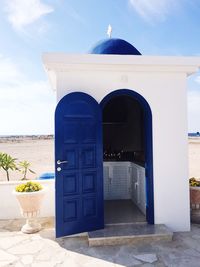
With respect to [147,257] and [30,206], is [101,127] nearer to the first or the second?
[30,206]

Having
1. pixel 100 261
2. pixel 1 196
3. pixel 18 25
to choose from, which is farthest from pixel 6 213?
pixel 18 25

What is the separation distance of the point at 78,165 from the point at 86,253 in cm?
153

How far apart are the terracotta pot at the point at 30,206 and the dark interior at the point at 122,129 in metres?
2.86

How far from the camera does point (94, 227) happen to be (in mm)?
4957

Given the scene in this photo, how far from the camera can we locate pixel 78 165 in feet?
16.2

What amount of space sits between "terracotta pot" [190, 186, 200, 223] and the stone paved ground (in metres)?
0.73

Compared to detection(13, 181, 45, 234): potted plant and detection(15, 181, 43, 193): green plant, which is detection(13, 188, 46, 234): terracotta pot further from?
detection(15, 181, 43, 193): green plant

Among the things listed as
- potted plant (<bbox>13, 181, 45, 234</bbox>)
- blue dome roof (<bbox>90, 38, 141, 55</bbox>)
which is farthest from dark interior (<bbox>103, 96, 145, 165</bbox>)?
potted plant (<bbox>13, 181, 45, 234</bbox>)

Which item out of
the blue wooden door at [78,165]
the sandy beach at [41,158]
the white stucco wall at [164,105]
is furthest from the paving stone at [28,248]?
the sandy beach at [41,158]

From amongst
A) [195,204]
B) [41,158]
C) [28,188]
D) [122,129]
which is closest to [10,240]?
[28,188]

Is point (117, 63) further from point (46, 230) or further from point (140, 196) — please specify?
point (46, 230)

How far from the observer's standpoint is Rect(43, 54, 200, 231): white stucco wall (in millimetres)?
5086

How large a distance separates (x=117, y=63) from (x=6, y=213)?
13.9 feet

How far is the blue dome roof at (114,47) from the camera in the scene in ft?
18.8
